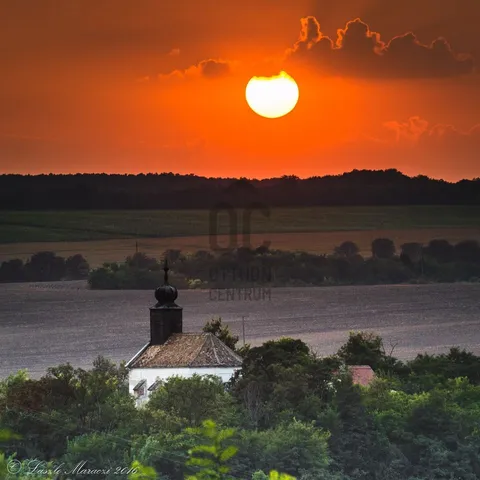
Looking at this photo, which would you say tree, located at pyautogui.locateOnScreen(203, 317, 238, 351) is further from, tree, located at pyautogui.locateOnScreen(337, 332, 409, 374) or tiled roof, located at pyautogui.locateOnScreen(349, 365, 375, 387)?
tree, located at pyautogui.locateOnScreen(337, 332, 409, 374)

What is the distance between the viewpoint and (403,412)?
10488 cm

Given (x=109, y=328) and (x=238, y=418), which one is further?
Answer: (x=109, y=328)

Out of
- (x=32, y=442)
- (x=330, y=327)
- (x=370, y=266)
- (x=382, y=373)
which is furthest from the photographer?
(x=370, y=266)

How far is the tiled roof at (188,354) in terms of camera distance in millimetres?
104562

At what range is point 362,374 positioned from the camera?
393 ft

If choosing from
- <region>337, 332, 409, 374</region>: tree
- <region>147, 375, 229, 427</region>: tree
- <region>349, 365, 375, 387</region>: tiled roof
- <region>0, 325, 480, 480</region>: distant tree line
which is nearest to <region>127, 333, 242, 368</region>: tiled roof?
<region>0, 325, 480, 480</region>: distant tree line

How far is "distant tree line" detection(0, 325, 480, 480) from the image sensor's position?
9025 centimetres

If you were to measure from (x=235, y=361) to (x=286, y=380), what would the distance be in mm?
3133

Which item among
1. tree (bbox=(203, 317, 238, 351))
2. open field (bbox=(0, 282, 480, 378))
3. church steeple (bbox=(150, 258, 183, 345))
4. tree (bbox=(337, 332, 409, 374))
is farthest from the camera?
open field (bbox=(0, 282, 480, 378))

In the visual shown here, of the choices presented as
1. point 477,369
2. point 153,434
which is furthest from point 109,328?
point 153,434

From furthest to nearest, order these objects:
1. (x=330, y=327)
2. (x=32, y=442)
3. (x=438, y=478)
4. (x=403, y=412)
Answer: (x=330, y=327), (x=403, y=412), (x=438, y=478), (x=32, y=442)

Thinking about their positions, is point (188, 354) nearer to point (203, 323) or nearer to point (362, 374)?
point (362, 374)

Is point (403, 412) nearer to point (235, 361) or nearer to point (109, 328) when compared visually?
point (235, 361)

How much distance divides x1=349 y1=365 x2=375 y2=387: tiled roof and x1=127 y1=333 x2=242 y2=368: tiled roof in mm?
10860
